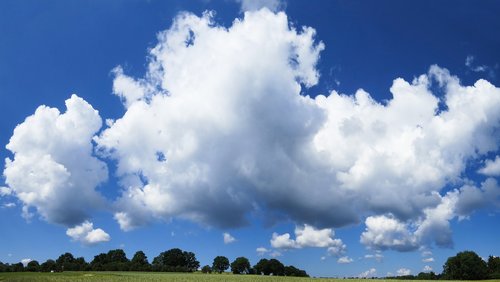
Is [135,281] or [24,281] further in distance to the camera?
[135,281]

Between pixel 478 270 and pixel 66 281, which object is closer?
pixel 66 281

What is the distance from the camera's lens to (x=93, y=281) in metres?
84.9

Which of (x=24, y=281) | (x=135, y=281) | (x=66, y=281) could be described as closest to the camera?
(x=24, y=281)

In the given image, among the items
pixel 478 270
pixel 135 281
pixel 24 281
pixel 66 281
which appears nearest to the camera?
pixel 24 281

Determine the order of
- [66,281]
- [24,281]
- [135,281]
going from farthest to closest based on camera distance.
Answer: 1. [135,281]
2. [66,281]
3. [24,281]

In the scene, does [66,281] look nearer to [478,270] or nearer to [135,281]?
[135,281]

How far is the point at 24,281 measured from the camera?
244 ft

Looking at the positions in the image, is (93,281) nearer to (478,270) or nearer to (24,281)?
(24,281)

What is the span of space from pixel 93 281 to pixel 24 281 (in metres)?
13.7

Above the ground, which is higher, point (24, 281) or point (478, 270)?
point (478, 270)

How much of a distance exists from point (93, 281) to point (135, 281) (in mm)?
10049

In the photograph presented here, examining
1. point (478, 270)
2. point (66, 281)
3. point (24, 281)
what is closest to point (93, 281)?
point (66, 281)

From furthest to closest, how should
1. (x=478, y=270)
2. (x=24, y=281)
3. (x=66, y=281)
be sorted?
(x=478, y=270), (x=66, y=281), (x=24, y=281)

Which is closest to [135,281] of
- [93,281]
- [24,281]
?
[93,281]
